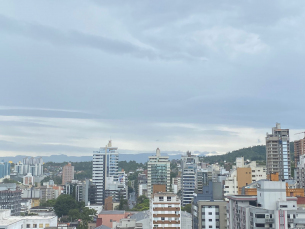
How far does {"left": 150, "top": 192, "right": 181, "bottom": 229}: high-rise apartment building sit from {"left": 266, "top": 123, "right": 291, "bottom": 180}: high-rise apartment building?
57.2 m

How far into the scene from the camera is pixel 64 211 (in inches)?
3479

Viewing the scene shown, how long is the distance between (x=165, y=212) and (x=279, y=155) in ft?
201

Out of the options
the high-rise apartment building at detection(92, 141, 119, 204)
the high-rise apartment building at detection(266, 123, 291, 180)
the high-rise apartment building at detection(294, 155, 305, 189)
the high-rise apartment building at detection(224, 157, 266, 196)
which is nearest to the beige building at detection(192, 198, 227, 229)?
the high-rise apartment building at detection(224, 157, 266, 196)

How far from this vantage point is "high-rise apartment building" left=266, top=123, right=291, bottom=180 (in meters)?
98.1

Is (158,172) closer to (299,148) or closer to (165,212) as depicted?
(299,148)

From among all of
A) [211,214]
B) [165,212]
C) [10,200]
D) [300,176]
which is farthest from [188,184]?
[165,212]

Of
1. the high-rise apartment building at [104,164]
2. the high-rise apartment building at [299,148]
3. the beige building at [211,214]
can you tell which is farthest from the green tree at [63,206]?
the high-rise apartment building at [299,148]

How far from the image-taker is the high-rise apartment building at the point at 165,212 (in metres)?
45.7

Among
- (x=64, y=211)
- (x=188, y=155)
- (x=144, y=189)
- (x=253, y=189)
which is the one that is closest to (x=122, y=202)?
(x=64, y=211)

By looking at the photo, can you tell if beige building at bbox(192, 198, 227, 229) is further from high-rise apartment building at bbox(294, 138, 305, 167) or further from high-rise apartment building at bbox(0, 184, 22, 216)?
high-rise apartment building at bbox(294, 138, 305, 167)

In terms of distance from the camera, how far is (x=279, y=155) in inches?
3905

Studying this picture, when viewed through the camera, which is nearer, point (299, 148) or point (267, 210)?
point (267, 210)

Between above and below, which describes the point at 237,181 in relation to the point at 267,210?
above

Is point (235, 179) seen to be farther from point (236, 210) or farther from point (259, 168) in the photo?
point (236, 210)
